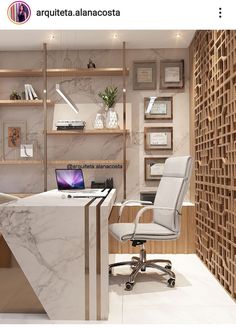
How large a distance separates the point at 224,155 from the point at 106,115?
2.23 meters

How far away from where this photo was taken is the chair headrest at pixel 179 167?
374cm

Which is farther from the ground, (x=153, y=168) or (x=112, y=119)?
(x=112, y=119)

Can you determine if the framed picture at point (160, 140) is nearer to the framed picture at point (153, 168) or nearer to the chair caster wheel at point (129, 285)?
the framed picture at point (153, 168)

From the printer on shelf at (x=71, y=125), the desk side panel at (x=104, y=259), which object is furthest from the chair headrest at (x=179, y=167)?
the printer on shelf at (x=71, y=125)

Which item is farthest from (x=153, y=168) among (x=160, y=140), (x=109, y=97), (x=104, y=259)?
(x=104, y=259)

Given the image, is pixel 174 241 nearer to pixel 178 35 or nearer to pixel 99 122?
pixel 99 122

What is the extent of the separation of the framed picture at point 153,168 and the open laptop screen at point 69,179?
990 mm

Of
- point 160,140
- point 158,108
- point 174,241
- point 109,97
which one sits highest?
point 109,97

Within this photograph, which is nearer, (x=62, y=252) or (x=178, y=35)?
(x=62, y=252)

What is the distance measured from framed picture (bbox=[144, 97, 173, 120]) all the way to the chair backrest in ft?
4.85

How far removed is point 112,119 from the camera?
17.7 ft

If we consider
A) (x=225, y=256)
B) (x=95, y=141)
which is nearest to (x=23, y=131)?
(x=95, y=141)

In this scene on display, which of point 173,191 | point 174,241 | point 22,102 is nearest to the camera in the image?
point 173,191

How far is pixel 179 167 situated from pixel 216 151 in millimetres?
388
